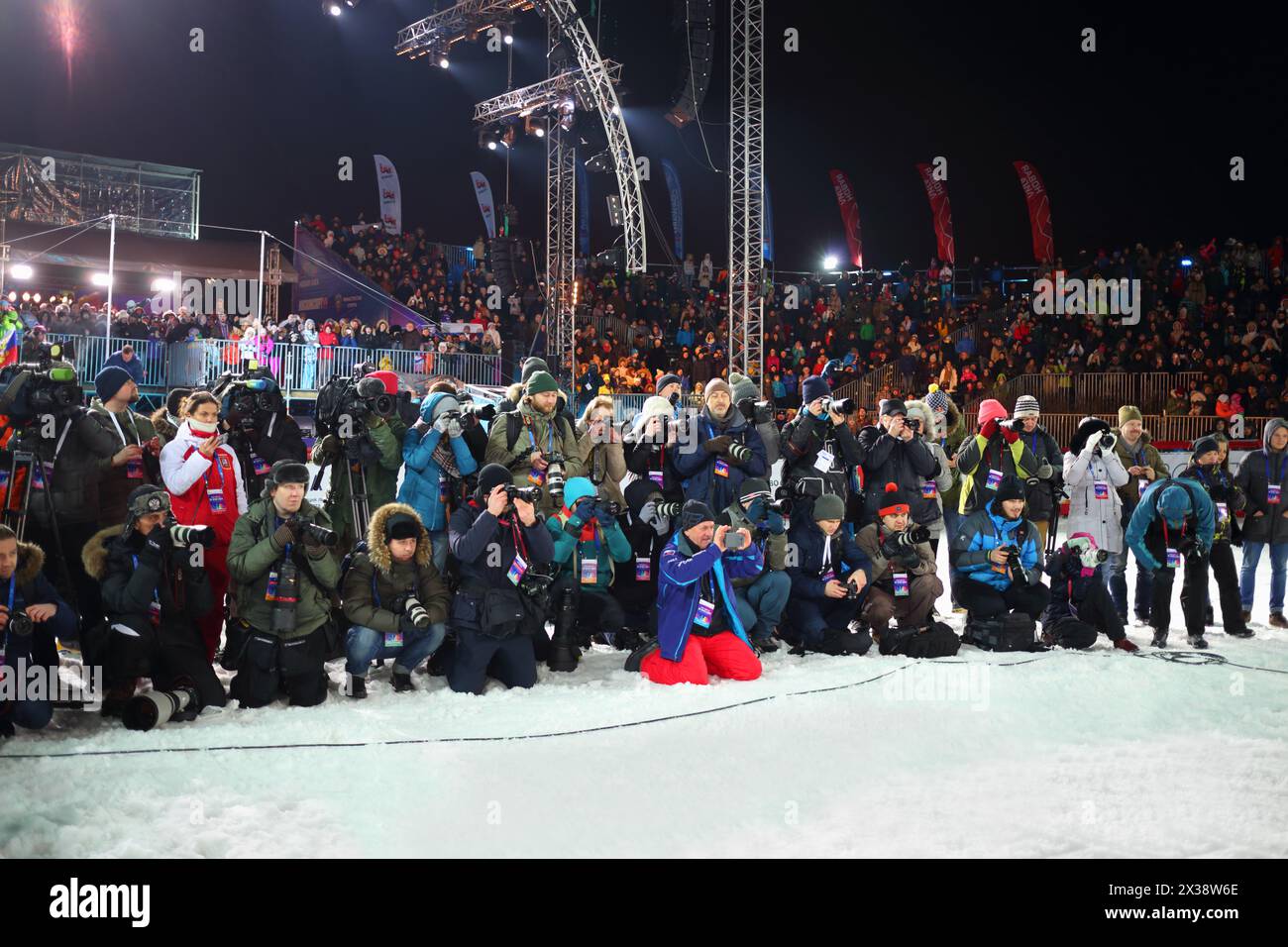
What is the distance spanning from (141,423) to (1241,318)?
17.1 meters

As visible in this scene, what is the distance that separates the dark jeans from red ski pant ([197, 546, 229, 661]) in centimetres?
434

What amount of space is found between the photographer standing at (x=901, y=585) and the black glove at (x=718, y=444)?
1058 mm

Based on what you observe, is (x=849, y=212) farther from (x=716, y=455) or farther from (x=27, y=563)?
(x=27, y=563)

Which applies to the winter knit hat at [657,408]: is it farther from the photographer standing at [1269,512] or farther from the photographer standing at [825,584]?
the photographer standing at [1269,512]

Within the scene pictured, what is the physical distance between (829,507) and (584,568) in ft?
5.11

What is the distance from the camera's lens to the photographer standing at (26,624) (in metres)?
4.18

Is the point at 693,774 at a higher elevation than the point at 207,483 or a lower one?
lower

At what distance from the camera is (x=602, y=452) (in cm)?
640

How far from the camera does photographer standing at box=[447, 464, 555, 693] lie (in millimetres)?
5125

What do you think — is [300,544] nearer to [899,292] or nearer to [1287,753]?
[1287,753]

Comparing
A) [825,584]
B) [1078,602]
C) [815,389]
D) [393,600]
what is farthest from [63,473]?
[1078,602]

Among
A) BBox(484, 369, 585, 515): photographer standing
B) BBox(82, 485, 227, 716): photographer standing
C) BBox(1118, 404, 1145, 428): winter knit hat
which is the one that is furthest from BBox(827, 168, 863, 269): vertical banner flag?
BBox(82, 485, 227, 716): photographer standing
